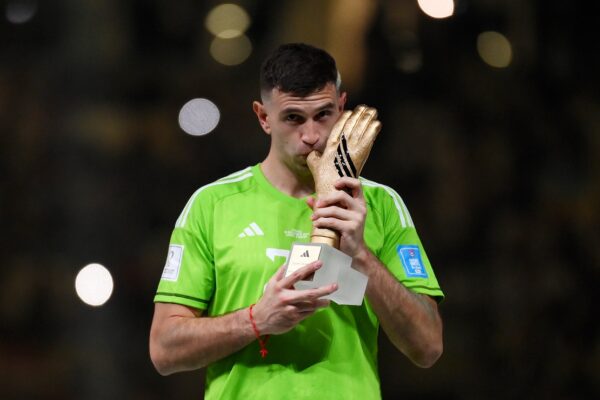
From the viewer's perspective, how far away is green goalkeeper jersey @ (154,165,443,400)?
1.76 meters

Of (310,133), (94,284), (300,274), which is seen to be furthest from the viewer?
(94,284)

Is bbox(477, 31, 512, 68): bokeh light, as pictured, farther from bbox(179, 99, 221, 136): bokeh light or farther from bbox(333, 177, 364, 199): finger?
bbox(333, 177, 364, 199): finger

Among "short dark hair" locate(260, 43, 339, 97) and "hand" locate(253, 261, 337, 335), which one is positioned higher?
"short dark hair" locate(260, 43, 339, 97)

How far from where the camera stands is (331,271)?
1.57m

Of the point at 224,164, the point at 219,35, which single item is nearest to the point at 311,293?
the point at 224,164

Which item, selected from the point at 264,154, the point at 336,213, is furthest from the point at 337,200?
the point at 264,154

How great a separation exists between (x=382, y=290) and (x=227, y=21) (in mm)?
1538

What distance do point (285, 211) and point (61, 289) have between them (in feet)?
3.98

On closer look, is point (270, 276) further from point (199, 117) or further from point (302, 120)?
point (199, 117)

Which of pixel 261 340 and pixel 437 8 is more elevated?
pixel 437 8

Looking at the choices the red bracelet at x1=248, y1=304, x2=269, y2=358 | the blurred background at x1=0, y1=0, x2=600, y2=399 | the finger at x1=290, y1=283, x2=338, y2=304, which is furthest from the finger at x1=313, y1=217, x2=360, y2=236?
the blurred background at x1=0, y1=0, x2=600, y2=399

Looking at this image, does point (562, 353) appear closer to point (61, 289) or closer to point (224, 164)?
point (224, 164)

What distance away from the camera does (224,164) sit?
9.55ft

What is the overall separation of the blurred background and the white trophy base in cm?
132
